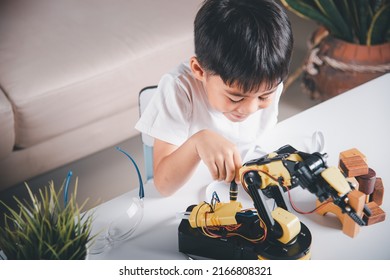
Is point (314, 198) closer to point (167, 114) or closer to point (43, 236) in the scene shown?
point (167, 114)

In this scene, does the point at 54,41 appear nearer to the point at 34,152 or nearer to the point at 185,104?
the point at 34,152

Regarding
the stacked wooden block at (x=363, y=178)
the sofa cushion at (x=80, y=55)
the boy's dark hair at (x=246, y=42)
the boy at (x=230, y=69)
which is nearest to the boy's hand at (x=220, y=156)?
the boy at (x=230, y=69)

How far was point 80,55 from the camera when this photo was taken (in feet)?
5.46

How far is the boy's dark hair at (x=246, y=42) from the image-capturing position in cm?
94

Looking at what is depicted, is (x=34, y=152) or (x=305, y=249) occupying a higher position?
(x=34, y=152)

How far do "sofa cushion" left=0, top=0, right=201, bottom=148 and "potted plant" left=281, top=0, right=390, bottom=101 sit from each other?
473 mm

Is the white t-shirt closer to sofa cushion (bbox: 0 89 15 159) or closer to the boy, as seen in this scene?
the boy

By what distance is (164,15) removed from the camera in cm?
184

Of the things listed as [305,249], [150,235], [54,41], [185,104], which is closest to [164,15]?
[54,41]

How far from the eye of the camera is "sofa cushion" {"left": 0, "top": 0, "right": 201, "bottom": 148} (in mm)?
1584

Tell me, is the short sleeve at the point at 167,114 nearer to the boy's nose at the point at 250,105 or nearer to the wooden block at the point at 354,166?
the boy's nose at the point at 250,105

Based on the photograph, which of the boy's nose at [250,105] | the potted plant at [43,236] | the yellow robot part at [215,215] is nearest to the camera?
the potted plant at [43,236]

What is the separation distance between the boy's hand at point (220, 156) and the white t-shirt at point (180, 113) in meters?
0.19
